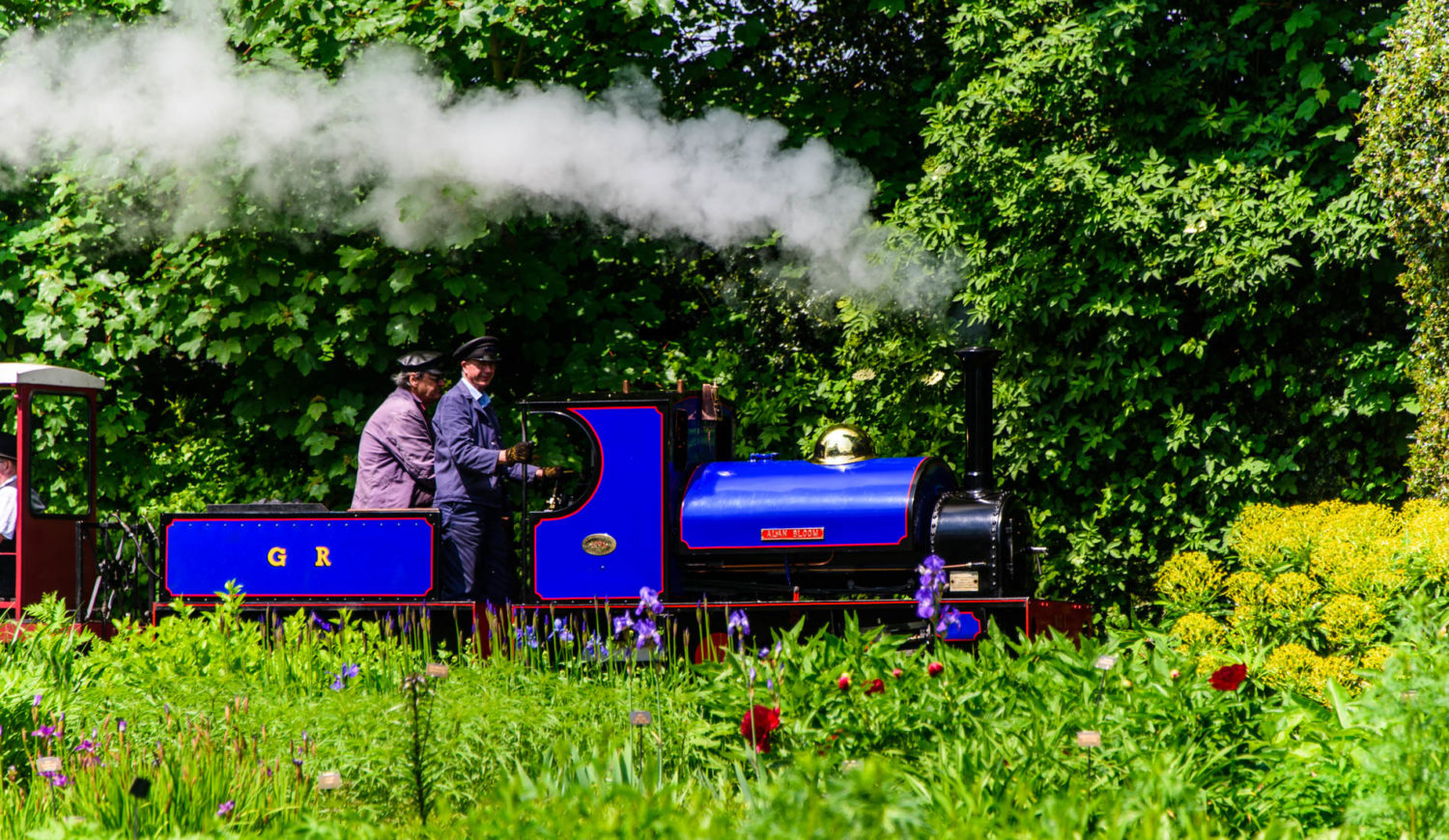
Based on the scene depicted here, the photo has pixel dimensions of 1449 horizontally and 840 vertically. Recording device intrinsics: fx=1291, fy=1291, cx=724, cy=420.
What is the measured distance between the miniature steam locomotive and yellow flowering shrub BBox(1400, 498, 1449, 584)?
63.7 inches

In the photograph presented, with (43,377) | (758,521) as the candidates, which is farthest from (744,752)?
(43,377)

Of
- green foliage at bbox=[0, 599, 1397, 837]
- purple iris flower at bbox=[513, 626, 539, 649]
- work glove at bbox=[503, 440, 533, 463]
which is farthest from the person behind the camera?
work glove at bbox=[503, 440, 533, 463]

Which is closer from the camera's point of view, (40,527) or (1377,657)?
(1377,657)

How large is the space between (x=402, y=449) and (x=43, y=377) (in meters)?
2.58

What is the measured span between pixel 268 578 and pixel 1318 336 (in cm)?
646

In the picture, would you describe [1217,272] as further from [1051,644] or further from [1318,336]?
[1051,644]

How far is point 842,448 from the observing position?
6898 mm

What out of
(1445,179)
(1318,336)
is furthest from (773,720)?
(1318,336)

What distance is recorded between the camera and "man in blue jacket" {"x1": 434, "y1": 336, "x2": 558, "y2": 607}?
6.97 meters

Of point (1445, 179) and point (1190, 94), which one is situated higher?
point (1190, 94)

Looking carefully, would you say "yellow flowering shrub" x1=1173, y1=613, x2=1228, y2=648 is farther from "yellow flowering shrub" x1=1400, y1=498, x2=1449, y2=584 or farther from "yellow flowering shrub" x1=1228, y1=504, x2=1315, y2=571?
Answer: "yellow flowering shrub" x1=1400, y1=498, x2=1449, y2=584

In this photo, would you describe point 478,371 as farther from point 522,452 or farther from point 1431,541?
point 1431,541

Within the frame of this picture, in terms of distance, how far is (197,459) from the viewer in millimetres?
10500

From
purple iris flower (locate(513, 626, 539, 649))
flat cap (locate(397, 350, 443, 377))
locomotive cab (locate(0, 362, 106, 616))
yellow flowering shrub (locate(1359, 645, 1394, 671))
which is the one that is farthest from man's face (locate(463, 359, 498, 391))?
yellow flowering shrub (locate(1359, 645, 1394, 671))
